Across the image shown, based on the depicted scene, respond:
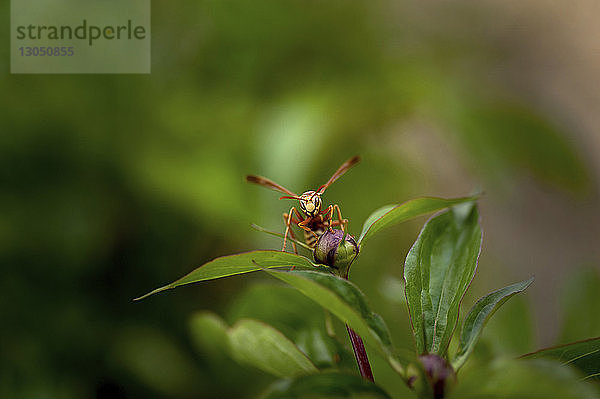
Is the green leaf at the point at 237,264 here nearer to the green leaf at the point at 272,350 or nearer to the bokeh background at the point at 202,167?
the green leaf at the point at 272,350

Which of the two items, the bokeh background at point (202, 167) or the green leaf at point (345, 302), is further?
the bokeh background at point (202, 167)

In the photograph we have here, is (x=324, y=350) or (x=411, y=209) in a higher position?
(x=411, y=209)

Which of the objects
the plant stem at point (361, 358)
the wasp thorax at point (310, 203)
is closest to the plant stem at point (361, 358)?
the plant stem at point (361, 358)

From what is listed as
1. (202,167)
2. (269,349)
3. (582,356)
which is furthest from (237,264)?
(202,167)

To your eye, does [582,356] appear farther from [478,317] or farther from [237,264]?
[237,264]

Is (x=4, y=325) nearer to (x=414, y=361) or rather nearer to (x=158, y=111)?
(x=158, y=111)

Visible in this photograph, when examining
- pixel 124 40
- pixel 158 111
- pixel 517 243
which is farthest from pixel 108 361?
pixel 517 243
